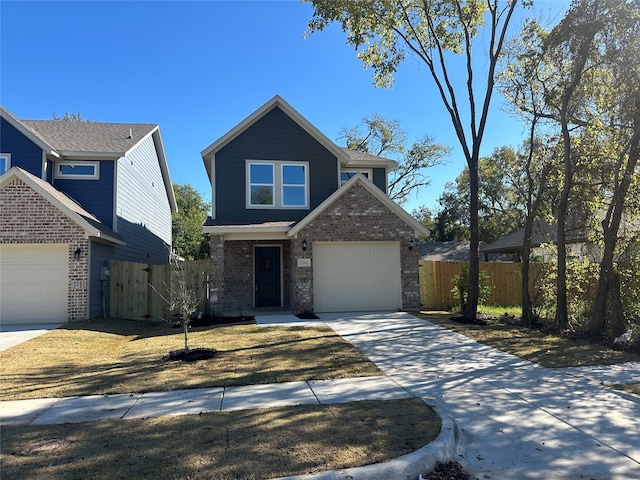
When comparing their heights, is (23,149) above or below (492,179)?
below

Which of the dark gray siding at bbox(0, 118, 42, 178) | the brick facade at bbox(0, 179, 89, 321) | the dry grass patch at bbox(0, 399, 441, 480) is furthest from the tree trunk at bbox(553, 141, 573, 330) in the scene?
the dark gray siding at bbox(0, 118, 42, 178)

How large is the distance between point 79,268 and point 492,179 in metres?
33.9

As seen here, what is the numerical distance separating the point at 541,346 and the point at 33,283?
45.4 feet

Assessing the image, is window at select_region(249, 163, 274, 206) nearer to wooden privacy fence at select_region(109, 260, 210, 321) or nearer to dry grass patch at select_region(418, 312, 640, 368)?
wooden privacy fence at select_region(109, 260, 210, 321)

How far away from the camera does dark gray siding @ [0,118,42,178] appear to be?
14.7 metres

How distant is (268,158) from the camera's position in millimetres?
15945

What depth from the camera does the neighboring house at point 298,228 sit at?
14102 millimetres

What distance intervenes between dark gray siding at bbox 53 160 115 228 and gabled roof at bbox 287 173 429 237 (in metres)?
7.16

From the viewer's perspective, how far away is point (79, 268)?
12.9 metres

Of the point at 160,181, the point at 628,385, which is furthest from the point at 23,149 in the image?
the point at 628,385

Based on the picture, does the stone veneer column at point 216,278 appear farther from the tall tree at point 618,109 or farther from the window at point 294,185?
the tall tree at point 618,109

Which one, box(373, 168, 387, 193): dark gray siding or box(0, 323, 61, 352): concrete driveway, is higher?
box(373, 168, 387, 193): dark gray siding

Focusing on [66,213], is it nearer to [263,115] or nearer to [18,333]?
[18,333]

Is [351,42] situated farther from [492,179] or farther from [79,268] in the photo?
[492,179]
